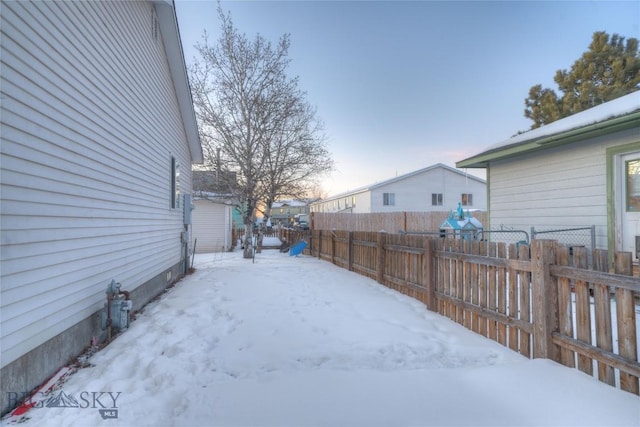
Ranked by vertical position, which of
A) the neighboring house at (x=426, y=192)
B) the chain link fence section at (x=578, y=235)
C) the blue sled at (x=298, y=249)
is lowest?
the blue sled at (x=298, y=249)

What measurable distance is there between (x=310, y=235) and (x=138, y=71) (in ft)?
31.9

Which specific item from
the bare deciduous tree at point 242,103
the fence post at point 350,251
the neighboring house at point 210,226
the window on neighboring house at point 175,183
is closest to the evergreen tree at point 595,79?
the fence post at point 350,251

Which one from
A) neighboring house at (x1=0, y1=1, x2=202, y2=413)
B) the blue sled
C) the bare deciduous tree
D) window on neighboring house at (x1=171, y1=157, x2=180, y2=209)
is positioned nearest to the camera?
neighboring house at (x1=0, y1=1, x2=202, y2=413)

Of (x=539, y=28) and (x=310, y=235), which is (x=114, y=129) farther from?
(x=539, y=28)

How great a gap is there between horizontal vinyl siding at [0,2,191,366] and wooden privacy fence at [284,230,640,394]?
4519 millimetres

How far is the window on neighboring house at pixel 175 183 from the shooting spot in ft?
28.2

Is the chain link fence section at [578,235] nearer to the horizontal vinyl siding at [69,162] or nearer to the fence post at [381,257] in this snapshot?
the fence post at [381,257]

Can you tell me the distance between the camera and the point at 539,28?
10547 mm

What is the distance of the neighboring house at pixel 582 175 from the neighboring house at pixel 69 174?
7.43 m

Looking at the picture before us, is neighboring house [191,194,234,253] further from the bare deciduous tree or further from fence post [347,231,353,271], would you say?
fence post [347,231,353,271]

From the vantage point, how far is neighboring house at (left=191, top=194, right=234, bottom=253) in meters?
17.8

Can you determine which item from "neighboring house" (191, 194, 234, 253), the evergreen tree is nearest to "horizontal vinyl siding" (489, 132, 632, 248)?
the evergreen tree

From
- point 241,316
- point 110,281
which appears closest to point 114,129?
point 110,281

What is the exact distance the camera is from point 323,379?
9.59 feet
